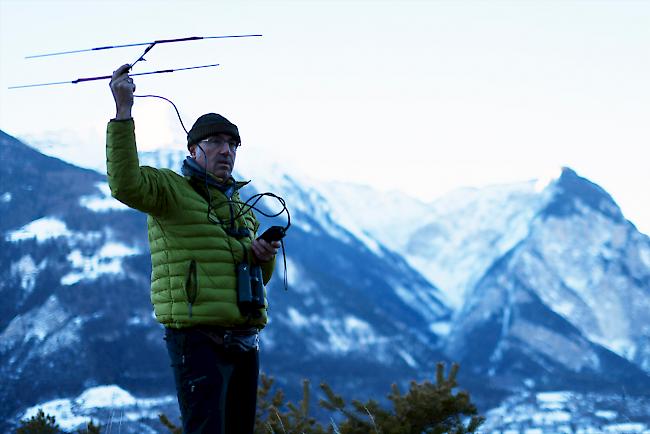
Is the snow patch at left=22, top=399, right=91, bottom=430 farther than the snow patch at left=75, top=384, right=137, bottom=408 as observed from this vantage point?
No

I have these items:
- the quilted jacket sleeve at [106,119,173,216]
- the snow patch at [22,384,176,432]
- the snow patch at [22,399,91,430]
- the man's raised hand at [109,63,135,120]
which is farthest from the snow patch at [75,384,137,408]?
the man's raised hand at [109,63,135,120]

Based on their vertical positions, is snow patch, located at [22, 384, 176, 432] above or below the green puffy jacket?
below

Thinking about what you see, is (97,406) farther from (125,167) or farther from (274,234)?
(125,167)

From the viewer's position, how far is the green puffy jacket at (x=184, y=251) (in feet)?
20.4

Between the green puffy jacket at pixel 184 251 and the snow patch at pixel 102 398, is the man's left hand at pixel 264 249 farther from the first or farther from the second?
the snow patch at pixel 102 398

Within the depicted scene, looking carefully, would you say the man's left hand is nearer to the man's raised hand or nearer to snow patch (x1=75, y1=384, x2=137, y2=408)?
the man's raised hand

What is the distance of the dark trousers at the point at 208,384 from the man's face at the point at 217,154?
3.44 ft

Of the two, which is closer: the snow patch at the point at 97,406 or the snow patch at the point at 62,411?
the snow patch at the point at 97,406

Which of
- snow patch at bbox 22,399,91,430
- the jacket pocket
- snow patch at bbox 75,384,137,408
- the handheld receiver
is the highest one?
the handheld receiver

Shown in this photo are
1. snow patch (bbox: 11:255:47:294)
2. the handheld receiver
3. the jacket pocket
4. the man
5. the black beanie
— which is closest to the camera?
the man

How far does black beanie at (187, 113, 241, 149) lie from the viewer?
6.70 m

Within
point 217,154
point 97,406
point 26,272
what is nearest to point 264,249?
point 217,154

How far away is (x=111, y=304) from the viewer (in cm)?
19975

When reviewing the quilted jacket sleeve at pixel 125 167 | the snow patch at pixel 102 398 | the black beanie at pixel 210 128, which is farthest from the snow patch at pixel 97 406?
the quilted jacket sleeve at pixel 125 167
